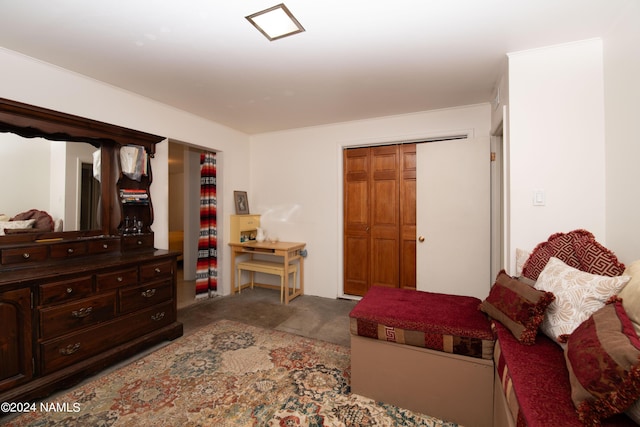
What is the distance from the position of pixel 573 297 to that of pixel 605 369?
21.9 inches

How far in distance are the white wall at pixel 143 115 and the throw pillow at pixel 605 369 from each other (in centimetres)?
349

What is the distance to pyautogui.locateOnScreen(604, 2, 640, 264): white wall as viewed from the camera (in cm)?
160

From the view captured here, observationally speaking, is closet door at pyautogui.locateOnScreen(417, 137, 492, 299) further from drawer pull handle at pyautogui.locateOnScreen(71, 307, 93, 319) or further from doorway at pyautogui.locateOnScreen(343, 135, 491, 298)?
drawer pull handle at pyautogui.locateOnScreen(71, 307, 93, 319)

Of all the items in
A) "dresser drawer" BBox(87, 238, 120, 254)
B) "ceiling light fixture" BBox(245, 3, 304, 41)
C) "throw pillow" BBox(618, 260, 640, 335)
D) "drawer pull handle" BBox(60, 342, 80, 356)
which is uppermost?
"ceiling light fixture" BBox(245, 3, 304, 41)

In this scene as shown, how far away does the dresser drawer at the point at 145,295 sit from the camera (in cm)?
229

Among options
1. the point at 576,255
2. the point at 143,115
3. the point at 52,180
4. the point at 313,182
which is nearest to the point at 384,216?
the point at 313,182

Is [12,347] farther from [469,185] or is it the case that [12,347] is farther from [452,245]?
[469,185]

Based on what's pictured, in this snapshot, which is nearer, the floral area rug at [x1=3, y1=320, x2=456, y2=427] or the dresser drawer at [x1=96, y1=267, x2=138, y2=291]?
the floral area rug at [x1=3, y1=320, x2=456, y2=427]

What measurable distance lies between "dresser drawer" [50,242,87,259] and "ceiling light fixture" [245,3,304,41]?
222 centimetres

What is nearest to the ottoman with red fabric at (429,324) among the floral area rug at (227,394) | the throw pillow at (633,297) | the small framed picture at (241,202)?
the floral area rug at (227,394)

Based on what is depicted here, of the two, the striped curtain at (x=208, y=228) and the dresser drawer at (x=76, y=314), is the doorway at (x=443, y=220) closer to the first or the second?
the striped curtain at (x=208, y=228)

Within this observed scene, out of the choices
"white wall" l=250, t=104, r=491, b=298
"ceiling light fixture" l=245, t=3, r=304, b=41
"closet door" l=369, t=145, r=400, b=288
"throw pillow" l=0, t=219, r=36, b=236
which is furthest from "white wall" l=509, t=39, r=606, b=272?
"throw pillow" l=0, t=219, r=36, b=236

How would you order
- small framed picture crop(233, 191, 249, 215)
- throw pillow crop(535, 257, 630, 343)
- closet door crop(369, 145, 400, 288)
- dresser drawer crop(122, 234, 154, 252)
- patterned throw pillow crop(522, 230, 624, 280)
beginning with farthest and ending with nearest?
small framed picture crop(233, 191, 249, 215), closet door crop(369, 145, 400, 288), dresser drawer crop(122, 234, 154, 252), patterned throw pillow crop(522, 230, 624, 280), throw pillow crop(535, 257, 630, 343)

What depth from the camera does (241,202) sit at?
429cm
